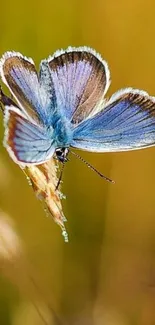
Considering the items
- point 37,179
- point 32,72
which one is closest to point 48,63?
point 32,72

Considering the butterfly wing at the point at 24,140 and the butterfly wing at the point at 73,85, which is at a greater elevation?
the butterfly wing at the point at 73,85

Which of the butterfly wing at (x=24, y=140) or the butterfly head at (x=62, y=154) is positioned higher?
the butterfly wing at (x=24, y=140)

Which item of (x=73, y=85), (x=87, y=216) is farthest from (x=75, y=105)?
(x=87, y=216)

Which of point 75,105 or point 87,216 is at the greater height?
point 75,105

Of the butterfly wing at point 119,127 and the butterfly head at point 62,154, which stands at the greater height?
the butterfly wing at point 119,127

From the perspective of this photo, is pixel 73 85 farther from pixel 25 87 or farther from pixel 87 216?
pixel 87 216
